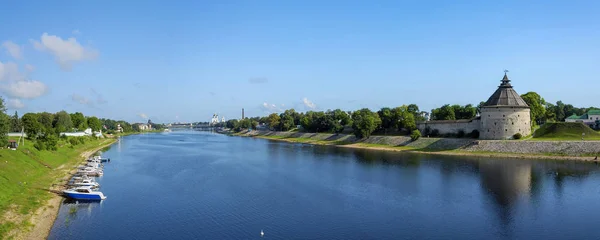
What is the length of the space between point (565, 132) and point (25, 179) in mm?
65344

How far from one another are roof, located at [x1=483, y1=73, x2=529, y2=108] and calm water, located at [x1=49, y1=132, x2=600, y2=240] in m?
16.8

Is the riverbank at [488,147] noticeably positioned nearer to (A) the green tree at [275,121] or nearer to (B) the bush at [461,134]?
(B) the bush at [461,134]

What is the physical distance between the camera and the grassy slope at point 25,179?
24378mm

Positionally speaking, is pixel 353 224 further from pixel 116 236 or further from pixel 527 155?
pixel 527 155

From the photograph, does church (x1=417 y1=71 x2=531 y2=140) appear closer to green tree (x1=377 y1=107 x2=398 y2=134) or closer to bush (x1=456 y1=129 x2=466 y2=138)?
bush (x1=456 y1=129 x2=466 y2=138)

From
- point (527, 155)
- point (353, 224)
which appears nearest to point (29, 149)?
point (353, 224)

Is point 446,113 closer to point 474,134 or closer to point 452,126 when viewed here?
point 452,126

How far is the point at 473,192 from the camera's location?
3366cm

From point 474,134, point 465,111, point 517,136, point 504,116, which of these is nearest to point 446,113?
point 465,111

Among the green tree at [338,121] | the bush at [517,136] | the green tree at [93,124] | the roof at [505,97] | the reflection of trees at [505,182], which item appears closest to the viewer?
the reflection of trees at [505,182]

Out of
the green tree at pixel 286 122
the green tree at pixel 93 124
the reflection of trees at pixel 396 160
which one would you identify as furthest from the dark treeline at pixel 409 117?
the green tree at pixel 93 124

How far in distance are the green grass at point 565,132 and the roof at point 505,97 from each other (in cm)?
453

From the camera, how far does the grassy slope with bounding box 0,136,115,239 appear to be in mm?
24378

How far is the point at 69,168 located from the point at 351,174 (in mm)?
31414
